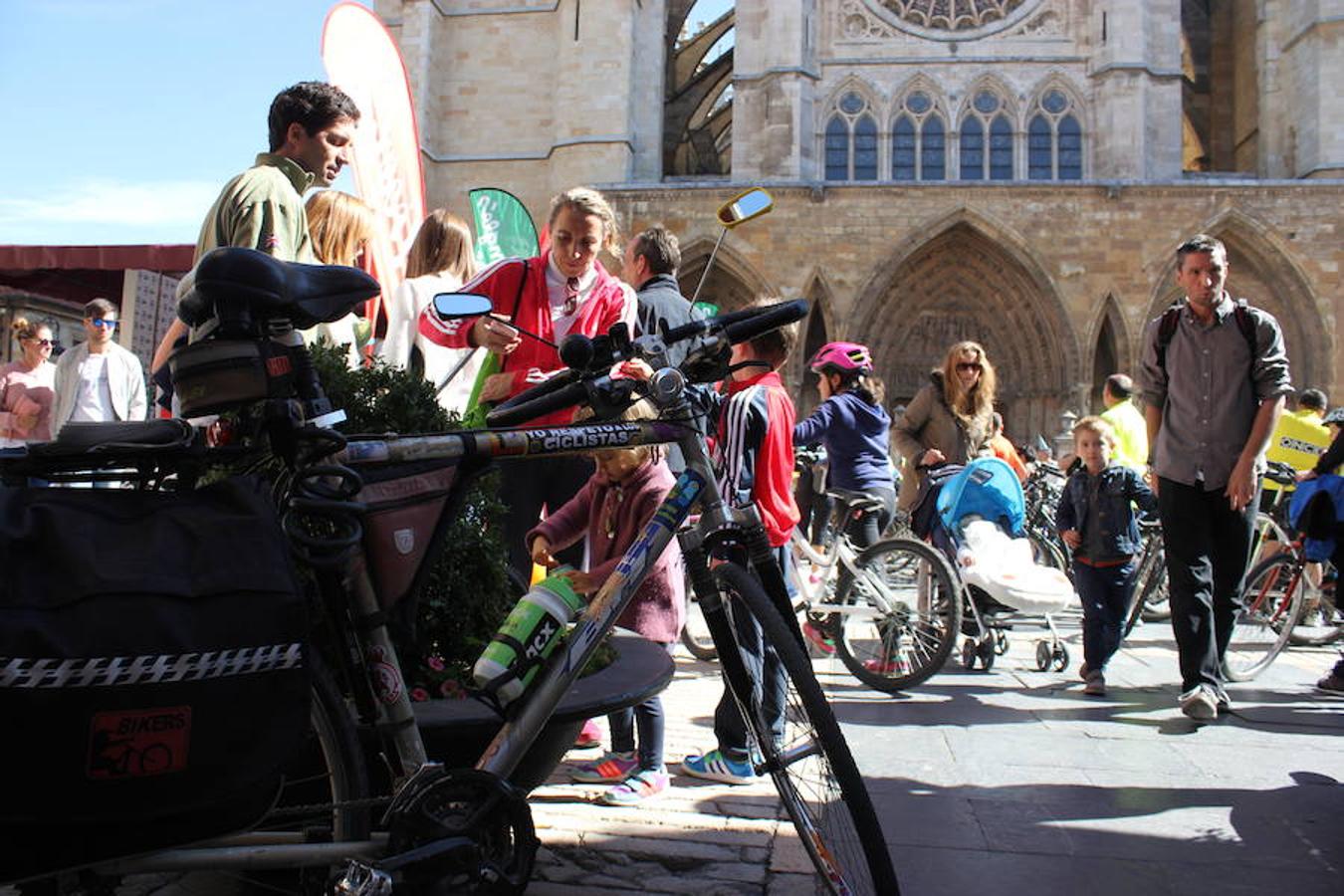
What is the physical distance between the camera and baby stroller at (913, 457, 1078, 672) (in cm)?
505

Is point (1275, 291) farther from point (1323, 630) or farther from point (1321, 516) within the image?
point (1321, 516)

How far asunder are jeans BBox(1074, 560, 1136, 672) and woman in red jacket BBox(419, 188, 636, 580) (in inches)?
104

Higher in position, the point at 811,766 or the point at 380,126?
the point at 380,126

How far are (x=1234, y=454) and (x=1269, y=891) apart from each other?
7.58 feet

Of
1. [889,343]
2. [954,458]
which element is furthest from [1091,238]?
[954,458]

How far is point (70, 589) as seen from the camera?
1408mm

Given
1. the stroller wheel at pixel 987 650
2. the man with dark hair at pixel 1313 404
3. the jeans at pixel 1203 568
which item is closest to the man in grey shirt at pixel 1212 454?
the jeans at pixel 1203 568

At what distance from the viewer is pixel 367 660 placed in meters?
1.82

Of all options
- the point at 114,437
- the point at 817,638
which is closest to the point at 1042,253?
the point at 817,638

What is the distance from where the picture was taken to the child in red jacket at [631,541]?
10.0 ft

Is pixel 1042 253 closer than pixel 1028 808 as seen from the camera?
No

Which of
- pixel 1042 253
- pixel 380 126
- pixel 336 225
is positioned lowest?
pixel 336 225

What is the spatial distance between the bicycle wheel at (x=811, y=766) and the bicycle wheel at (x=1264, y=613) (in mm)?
3752

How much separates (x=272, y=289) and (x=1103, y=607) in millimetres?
4406
